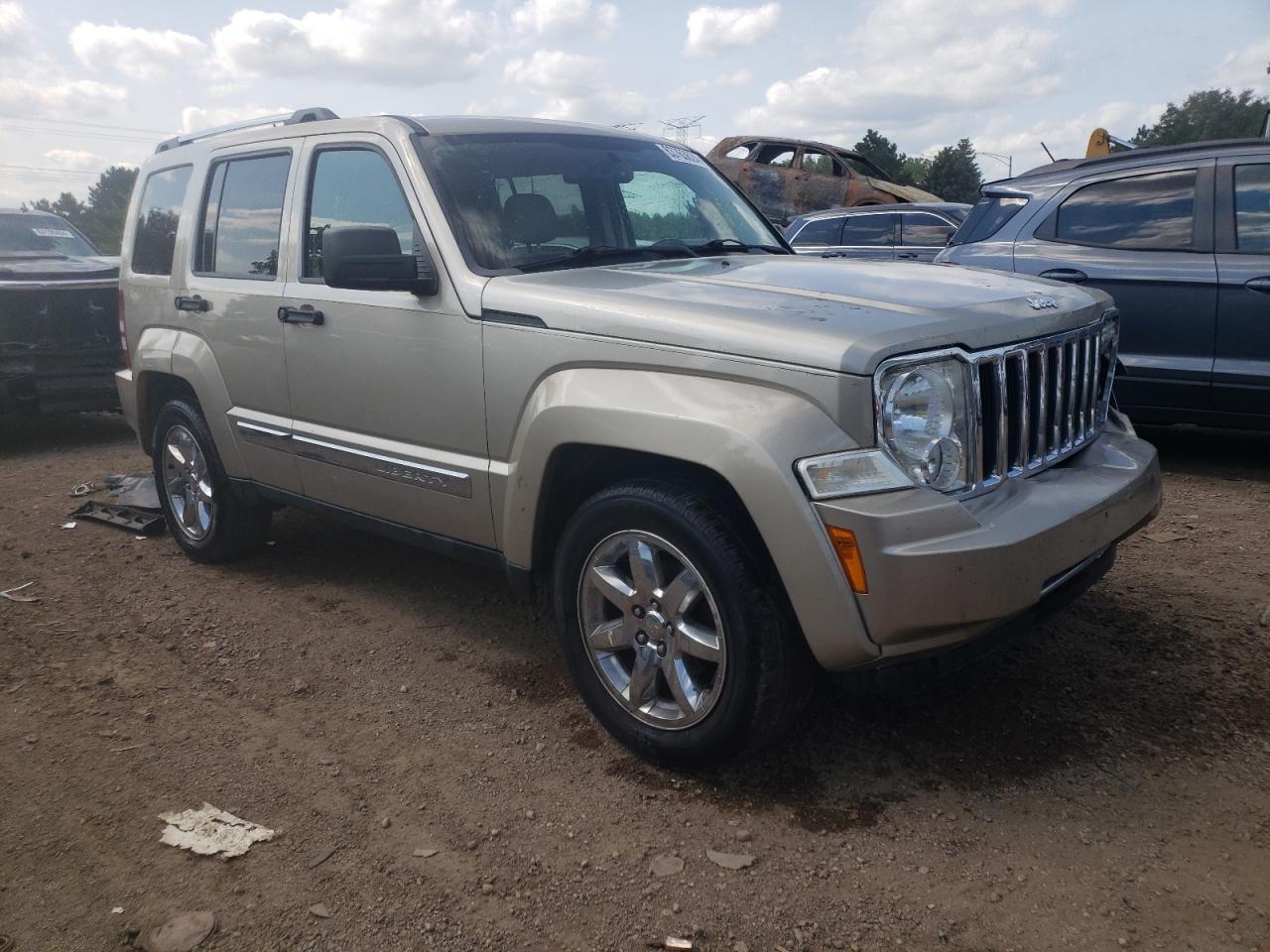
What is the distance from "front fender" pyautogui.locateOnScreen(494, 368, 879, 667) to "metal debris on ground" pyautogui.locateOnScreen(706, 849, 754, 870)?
53 cm

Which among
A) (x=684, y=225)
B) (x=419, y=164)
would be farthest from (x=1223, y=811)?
(x=419, y=164)

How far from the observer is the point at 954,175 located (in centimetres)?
3997

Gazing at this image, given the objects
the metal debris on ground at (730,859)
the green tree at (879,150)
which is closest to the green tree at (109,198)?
the green tree at (879,150)

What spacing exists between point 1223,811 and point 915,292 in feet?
5.24

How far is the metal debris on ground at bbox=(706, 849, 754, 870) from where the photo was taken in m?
2.58

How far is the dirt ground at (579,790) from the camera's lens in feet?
7.84

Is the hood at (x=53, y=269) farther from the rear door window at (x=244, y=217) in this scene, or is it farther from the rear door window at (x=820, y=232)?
the rear door window at (x=820, y=232)

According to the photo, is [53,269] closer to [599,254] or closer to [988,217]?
[599,254]

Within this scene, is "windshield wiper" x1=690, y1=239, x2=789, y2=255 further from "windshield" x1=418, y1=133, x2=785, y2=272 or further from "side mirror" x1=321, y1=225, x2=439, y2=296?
"side mirror" x1=321, y1=225, x2=439, y2=296

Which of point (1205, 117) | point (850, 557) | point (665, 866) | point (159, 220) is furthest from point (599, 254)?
point (1205, 117)

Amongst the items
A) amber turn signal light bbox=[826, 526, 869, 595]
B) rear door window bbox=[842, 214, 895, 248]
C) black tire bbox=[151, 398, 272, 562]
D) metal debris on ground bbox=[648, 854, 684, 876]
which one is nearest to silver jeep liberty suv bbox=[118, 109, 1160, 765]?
amber turn signal light bbox=[826, 526, 869, 595]

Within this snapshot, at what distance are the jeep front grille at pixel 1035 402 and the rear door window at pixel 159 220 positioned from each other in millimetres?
3884

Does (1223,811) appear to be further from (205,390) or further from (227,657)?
(205,390)

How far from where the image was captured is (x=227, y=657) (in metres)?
4.01
